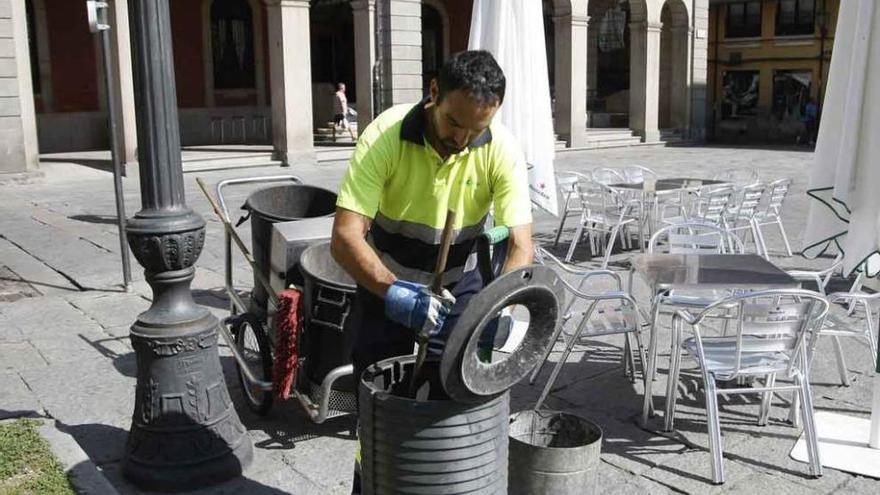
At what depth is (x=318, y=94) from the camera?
24.4 meters

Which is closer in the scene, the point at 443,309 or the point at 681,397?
the point at 443,309

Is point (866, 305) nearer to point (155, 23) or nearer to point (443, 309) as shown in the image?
point (443, 309)

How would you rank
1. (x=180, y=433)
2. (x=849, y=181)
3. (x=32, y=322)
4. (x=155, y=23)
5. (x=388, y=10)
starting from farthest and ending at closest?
(x=388, y=10)
(x=32, y=322)
(x=849, y=181)
(x=180, y=433)
(x=155, y=23)

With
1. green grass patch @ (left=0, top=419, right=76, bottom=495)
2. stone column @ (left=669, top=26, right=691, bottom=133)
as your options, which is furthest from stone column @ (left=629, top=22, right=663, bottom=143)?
green grass patch @ (left=0, top=419, right=76, bottom=495)

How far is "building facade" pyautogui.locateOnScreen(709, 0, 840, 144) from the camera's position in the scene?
94.9 ft

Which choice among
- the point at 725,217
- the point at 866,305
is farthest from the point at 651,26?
the point at 866,305

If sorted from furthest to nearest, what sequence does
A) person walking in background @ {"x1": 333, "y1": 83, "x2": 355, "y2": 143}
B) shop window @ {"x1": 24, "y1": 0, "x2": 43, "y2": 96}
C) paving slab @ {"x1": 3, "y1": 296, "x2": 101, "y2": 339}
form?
1. person walking in background @ {"x1": 333, "y1": 83, "x2": 355, "y2": 143}
2. shop window @ {"x1": 24, "y1": 0, "x2": 43, "y2": 96}
3. paving slab @ {"x1": 3, "y1": 296, "x2": 101, "y2": 339}

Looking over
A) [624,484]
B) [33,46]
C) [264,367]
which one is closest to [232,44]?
[33,46]

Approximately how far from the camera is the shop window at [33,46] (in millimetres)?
18688

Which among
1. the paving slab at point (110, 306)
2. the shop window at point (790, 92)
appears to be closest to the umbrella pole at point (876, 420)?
the paving slab at point (110, 306)

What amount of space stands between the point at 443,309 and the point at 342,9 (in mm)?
24282

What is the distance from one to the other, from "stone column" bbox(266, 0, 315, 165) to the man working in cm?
1406

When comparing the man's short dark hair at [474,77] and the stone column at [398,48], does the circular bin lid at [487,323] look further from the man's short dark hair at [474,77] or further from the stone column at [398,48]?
the stone column at [398,48]

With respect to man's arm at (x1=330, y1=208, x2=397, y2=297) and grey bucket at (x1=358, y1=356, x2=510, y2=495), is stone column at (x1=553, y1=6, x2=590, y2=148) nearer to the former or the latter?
man's arm at (x1=330, y1=208, x2=397, y2=297)
